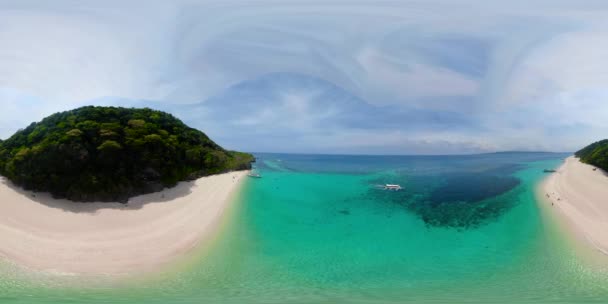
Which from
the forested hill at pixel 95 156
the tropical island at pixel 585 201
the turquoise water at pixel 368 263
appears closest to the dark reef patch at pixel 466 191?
the turquoise water at pixel 368 263

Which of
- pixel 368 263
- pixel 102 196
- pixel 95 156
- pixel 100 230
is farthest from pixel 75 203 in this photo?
pixel 368 263

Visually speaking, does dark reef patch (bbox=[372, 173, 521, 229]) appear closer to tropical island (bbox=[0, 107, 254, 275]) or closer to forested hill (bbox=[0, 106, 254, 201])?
tropical island (bbox=[0, 107, 254, 275])

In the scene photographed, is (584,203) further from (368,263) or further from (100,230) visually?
(100,230)

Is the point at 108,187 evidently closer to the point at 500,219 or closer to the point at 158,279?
the point at 158,279

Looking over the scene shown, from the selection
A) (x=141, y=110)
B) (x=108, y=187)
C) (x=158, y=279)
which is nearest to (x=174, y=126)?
(x=141, y=110)

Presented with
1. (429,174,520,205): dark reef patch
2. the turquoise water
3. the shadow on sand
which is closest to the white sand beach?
the turquoise water

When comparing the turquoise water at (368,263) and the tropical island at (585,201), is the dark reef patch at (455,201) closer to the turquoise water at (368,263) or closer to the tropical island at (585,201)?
the turquoise water at (368,263)

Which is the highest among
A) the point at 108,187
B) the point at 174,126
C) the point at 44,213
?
the point at 174,126
